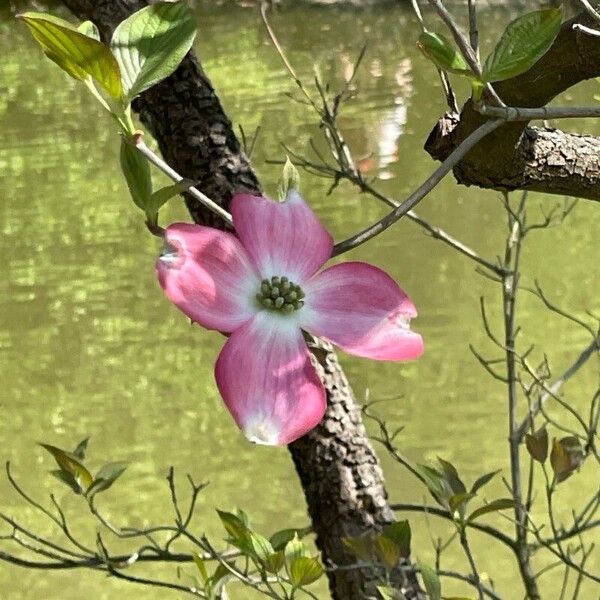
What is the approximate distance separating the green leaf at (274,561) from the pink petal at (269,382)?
11.0 inches

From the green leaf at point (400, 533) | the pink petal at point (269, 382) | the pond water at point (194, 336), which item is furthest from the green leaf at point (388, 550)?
the pond water at point (194, 336)

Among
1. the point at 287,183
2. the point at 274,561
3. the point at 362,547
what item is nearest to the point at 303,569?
the point at 274,561

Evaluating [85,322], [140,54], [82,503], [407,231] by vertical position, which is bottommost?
[82,503]

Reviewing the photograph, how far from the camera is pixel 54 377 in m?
2.04

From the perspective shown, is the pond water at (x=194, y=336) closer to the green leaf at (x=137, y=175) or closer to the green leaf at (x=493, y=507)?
the green leaf at (x=493, y=507)

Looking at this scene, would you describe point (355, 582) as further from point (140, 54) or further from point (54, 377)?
point (54, 377)

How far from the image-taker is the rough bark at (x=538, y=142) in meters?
0.38

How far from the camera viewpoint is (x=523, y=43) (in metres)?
0.28

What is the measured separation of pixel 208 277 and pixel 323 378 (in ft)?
1.84

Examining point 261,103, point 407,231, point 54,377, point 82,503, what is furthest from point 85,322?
point 261,103

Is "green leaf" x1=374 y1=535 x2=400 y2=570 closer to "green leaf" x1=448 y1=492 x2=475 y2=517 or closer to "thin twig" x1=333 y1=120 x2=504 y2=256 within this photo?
"green leaf" x1=448 y1=492 x2=475 y2=517

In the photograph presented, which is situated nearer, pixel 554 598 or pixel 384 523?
pixel 384 523

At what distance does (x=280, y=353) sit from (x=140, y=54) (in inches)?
3.6

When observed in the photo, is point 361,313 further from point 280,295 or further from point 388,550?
point 388,550
